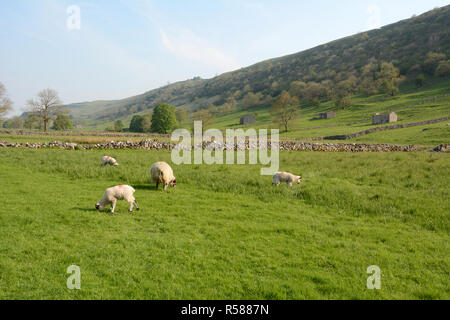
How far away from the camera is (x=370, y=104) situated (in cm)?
10931

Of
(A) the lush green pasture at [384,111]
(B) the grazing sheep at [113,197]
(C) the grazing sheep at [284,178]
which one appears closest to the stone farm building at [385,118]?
(A) the lush green pasture at [384,111]

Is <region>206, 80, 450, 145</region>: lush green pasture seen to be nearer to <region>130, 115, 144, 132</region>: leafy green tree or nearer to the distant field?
the distant field

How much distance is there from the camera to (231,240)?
8.92 meters

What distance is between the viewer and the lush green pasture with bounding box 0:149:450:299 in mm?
6383

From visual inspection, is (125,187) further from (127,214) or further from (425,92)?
(425,92)

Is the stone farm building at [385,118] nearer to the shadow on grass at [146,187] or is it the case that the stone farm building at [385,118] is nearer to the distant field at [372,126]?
the distant field at [372,126]

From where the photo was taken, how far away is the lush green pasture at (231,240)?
6.38 meters

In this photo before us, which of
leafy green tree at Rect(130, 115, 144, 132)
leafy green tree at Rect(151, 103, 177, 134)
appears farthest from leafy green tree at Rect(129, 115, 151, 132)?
leafy green tree at Rect(151, 103, 177, 134)

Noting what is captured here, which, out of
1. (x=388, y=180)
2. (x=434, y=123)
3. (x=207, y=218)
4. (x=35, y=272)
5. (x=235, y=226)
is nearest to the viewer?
(x=35, y=272)

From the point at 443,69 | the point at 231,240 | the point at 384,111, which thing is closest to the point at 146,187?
the point at 231,240

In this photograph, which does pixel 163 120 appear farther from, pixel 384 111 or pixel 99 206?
pixel 99 206
